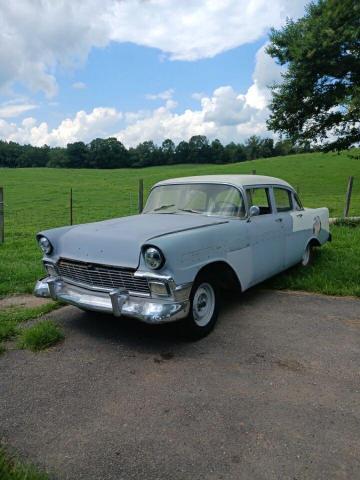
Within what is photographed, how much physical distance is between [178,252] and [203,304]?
2.56 feet

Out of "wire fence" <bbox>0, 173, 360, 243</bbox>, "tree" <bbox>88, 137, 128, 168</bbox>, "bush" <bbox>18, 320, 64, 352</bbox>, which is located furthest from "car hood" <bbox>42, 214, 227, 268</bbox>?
"tree" <bbox>88, 137, 128, 168</bbox>

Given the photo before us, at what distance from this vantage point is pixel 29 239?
389 inches

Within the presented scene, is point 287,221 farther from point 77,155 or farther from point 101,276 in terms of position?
point 77,155

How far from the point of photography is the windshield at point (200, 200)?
193 inches

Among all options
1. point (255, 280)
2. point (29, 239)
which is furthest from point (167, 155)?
point (255, 280)

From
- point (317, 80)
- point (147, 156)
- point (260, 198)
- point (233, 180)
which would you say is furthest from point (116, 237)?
point (147, 156)

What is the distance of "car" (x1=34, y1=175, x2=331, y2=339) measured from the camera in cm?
367

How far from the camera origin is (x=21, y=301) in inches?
210

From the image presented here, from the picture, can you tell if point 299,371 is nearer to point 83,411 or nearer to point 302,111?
point 83,411

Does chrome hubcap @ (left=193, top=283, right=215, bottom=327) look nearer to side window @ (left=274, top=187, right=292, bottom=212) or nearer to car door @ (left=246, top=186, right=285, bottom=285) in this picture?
car door @ (left=246, top=186, right=285, bottom=285)

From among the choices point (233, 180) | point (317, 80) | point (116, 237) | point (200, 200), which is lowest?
point (116, 237)

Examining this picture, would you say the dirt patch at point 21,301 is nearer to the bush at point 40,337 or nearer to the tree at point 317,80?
the bush at point 40,337

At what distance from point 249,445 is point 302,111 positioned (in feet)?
62.9

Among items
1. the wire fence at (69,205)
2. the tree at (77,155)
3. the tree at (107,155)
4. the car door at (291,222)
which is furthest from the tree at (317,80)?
the tree at (77,155)
